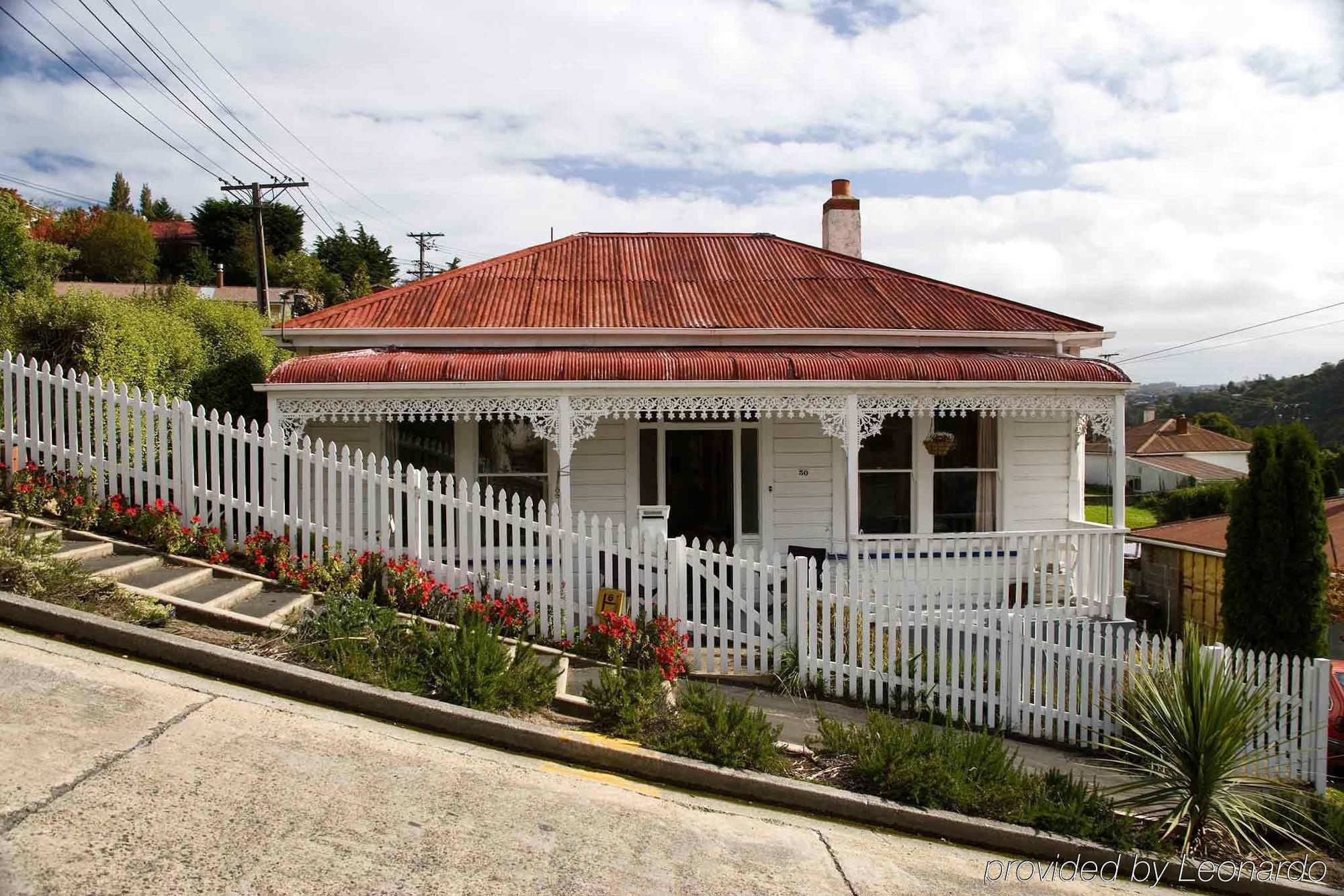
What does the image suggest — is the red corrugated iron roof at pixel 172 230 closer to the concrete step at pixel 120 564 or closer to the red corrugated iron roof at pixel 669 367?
the red corrugated iron roof at pixel 669 367

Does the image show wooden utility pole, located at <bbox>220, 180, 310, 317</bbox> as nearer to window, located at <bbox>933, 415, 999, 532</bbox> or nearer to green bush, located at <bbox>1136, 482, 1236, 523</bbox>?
window, located at <bbox>933, 415, 999, 532</bbox>

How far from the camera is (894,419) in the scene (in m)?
12.1

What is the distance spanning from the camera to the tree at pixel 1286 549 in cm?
909

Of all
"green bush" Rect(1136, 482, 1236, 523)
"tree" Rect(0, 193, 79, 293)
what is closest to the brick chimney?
"tree" Rect(0, 193, 79, 293)

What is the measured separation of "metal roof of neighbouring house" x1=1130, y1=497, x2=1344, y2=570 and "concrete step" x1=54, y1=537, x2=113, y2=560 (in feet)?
46.0

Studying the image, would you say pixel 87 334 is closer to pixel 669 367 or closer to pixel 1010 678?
pixel 669 367

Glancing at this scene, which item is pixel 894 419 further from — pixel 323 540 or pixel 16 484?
pixel 16 484

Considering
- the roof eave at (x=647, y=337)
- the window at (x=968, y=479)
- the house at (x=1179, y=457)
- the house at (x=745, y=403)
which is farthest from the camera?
the house at (x=1179, y=457)

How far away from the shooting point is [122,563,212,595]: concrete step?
6.83 meters

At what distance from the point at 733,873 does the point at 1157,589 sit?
13.0 metres

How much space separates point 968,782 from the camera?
563cm

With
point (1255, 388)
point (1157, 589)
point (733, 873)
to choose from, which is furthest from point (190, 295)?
point (1255, 388)

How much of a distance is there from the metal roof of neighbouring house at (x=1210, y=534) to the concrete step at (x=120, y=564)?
13658mm

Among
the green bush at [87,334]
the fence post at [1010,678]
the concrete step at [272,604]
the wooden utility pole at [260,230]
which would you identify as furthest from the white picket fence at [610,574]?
the wooden utility pole at [260,230]
